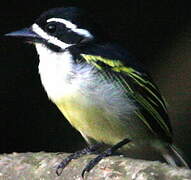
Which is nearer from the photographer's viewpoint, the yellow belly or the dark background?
the yellow belly

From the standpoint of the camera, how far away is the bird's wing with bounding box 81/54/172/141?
312 centimetres

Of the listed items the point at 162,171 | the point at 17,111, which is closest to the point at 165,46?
the point at 17,111

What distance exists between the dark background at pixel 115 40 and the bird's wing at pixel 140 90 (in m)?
0.89

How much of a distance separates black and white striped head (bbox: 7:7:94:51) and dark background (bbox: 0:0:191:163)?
1114 mm

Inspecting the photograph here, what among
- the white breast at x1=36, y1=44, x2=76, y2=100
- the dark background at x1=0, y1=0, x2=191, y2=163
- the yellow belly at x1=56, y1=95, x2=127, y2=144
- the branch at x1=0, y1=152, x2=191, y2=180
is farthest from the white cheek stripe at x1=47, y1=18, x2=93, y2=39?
the dark background at x1=0, y1=0, x2=191, y2=163

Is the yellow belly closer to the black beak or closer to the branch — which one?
the branch

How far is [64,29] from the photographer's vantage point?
126 inches

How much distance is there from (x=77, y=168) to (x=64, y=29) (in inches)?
26.3

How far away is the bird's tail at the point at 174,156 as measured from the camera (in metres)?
3.34

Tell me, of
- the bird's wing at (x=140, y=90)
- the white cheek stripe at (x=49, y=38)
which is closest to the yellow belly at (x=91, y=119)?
the bird's wing at (x=140, y=90)

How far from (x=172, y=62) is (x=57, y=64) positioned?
1290 mm

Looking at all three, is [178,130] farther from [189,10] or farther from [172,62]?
[189,10]

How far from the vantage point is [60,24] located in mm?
3188

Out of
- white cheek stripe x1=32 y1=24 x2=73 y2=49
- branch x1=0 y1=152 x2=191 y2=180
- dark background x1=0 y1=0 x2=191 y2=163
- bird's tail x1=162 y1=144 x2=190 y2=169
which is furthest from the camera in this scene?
dark background x1=0 y1=0 x2=191 y2=163
